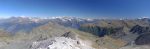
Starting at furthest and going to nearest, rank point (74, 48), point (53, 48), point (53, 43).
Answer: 1. point (74, 48)
2. point (53, 43)
3. point (53, 48)

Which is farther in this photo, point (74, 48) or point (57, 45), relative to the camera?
point (74, 48)

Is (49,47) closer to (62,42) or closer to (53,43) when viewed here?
(53,43)

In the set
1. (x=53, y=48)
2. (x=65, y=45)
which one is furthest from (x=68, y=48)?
(x=53, y=48)

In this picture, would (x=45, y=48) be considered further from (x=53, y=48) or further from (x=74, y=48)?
(x=74, y=48)

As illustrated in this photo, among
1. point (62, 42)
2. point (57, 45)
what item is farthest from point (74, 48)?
point (57, 45)

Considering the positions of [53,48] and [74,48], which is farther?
[74,48]

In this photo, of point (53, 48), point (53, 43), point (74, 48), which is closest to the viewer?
point (53, 48)

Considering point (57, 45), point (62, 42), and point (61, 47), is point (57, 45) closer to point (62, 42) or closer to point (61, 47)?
point (61, 47)

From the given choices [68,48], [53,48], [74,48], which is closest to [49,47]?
[53,48]
